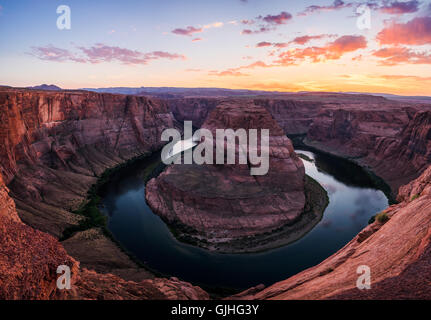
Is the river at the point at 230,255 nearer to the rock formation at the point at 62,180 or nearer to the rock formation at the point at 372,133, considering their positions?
the rock formation at the point at 62,180

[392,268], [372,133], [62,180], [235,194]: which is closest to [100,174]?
[62,180]

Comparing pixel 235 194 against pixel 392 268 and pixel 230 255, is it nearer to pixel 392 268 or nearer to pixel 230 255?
pixel 230 255

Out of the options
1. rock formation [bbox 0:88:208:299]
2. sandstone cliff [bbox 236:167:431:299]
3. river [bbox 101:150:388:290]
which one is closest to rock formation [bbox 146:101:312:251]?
river [bbox 101:150:388:290]

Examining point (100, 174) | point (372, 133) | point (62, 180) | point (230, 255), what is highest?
point (372, 133)

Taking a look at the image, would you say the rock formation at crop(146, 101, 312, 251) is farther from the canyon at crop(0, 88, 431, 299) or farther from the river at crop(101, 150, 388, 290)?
the river at crop(101, 150, 388, 290)

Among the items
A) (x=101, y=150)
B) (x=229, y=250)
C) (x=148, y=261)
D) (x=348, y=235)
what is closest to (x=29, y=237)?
(x=148, y=261)
